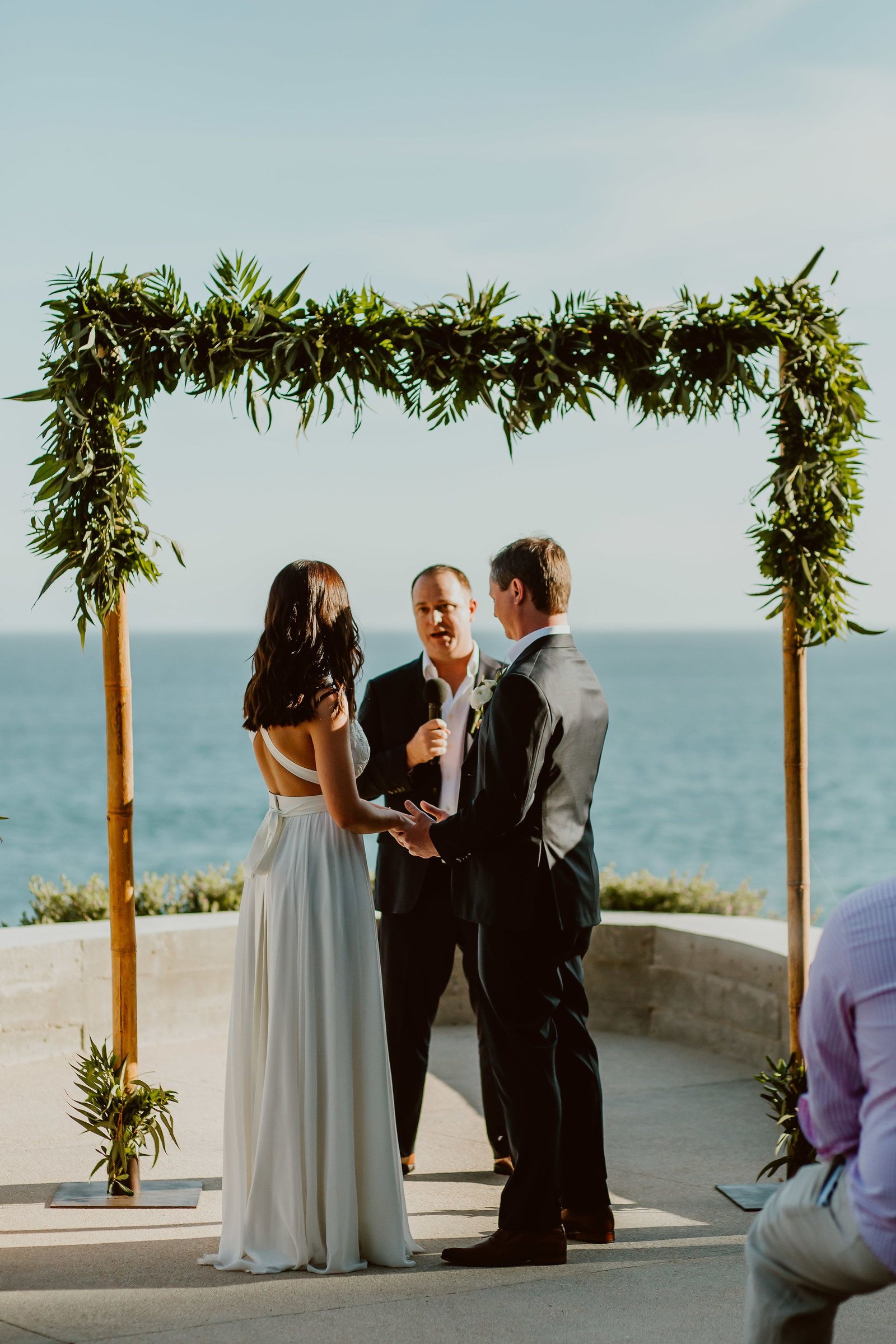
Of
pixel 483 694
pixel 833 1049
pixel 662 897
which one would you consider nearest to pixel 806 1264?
pixel 833 1049

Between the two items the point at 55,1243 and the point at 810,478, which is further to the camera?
the point at 810,478

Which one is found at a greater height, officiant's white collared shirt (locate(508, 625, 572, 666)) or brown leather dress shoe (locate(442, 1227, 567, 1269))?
officiant's white collared shirt (locate(508, 625, 572, 666))

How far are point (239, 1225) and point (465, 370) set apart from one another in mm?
2733

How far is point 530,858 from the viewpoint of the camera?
4.04m

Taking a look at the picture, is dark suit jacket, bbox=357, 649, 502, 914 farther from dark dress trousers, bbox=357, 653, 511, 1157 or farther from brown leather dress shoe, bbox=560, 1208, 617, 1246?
brown leather dress shoe, bbox=560, 1208, 617, 1246

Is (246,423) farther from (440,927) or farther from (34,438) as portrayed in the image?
(440,927)

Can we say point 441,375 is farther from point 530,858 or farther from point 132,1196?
point 132,1196

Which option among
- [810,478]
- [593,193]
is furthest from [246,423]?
[593,193]

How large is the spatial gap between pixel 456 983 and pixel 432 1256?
3271mm


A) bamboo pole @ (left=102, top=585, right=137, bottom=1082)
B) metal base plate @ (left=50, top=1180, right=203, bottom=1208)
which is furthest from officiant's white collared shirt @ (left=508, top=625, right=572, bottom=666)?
metal base plate @ (left=50, top=1180, right=203, bottom=1208)

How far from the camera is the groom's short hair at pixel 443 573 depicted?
16.3 feet

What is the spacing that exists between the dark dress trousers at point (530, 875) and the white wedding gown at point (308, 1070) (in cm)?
34

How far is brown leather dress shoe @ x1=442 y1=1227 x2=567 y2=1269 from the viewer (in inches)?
155

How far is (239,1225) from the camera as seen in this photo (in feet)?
13.0
